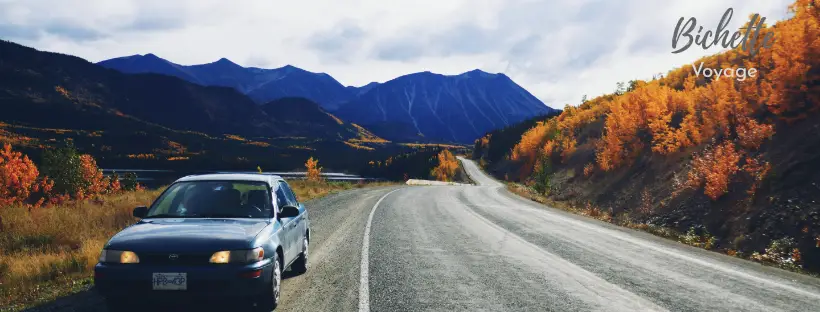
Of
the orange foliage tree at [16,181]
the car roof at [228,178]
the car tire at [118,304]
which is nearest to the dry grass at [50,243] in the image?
the car tire at [118,304]

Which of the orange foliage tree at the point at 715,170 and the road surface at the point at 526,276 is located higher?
the orange foliage tree at the point at 715,170

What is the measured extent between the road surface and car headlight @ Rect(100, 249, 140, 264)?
1.27 m

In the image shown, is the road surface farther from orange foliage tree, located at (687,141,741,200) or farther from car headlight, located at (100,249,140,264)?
orange foliage tree, located at (687,141,741,200)

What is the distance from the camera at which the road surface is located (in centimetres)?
600

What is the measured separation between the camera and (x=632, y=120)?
28.4m

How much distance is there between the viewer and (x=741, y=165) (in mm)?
14586

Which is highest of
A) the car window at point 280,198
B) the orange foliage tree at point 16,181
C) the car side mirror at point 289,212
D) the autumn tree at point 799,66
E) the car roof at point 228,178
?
the autumn tree at point 799,66

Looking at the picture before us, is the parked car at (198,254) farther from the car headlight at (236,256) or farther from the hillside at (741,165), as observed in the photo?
the hillside at (741,165)

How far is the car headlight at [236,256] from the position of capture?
16.4ft

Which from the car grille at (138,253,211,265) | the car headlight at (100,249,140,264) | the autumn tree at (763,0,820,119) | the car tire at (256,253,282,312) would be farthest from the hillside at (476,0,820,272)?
the car headlight at (100,249,140,264)

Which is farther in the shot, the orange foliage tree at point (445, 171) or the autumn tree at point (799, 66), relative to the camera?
the orange foliage tree at point (445, 171)

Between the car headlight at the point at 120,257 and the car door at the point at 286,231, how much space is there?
177cm

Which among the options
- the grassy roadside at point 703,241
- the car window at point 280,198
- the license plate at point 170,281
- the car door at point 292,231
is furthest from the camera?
the grassy roadside at point 703,241

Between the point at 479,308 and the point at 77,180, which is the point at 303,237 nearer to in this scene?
the point at 479,308
